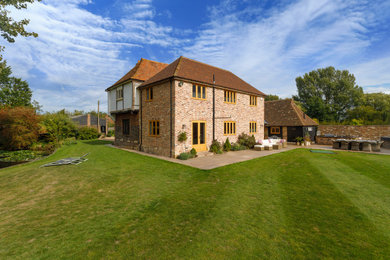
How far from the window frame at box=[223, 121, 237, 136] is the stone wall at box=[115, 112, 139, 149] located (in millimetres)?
8614

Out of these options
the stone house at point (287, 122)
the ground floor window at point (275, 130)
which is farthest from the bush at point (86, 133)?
the ground floor window at point (275, 130)

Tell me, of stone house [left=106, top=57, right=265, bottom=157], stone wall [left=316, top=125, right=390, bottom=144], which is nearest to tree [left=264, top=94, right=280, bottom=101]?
stone wall [left=316, top=125, right=390, bottom=144]

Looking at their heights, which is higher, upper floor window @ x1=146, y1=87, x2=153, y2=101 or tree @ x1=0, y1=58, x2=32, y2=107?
tree @ x1=0, y1=58, x2=32, y2=107

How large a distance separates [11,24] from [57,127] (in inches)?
779

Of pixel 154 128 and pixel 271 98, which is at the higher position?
pixel 271 98

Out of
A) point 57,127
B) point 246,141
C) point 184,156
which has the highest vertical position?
point 57,127

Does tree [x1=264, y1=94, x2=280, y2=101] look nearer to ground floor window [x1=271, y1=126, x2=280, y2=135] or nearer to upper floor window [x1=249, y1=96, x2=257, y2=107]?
ground floor window [x1=271, y1=126, x2=280, y2=135]

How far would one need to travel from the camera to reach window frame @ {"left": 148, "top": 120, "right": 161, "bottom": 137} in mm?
14468

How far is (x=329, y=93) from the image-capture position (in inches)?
1737

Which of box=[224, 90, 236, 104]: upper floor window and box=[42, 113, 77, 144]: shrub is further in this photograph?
box=[42, 113, 77, 144]: shrub

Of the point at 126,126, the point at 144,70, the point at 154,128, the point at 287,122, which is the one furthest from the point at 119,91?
the point at 287,122

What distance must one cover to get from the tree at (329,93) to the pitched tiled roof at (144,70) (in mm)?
36503

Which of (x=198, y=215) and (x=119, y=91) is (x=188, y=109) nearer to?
(x=119, y=91)

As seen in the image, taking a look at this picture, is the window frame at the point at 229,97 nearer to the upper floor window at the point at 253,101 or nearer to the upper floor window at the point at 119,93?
the upper floor window at the point at 253,101
